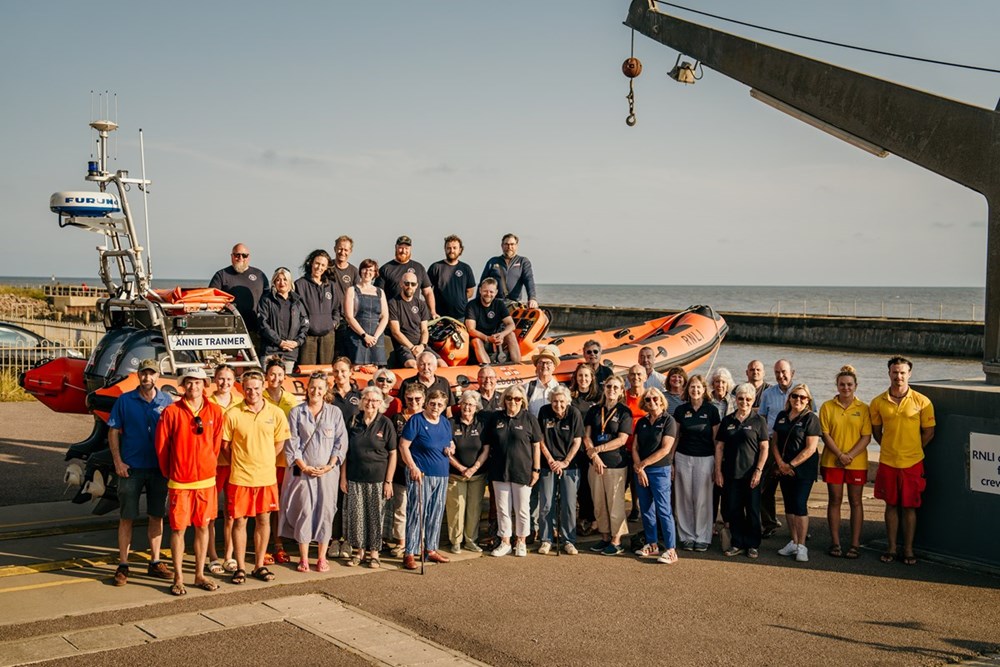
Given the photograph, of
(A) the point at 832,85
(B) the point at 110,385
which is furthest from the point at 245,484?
(A) the point at 832,85

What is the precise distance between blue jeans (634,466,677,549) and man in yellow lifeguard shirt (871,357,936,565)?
1672 mm

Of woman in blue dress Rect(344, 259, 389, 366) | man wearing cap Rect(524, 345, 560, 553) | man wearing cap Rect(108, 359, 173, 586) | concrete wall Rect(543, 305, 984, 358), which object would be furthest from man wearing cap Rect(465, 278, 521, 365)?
concrete wall Rect(543, 305, 984, 358)

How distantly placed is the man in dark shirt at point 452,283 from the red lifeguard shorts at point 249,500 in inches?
186

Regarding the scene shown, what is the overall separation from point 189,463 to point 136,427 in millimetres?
578

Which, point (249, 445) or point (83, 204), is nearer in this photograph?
point (249, 445)

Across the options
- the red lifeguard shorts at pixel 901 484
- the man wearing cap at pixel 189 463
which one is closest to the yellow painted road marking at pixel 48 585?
the man wearing cap at pixel 189 463

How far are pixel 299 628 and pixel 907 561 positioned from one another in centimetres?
476

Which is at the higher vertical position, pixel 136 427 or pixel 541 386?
pixel 541 386

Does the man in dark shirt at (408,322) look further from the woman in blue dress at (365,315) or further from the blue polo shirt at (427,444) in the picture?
the blue polo shirt at (427,444)

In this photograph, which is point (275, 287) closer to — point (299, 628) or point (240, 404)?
point (240, 404)

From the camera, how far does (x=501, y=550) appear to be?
7988 mm

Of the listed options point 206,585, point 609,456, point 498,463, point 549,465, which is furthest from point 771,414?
point 206,585

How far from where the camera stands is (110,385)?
8945mm

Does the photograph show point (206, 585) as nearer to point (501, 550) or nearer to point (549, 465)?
point (501, 550)
